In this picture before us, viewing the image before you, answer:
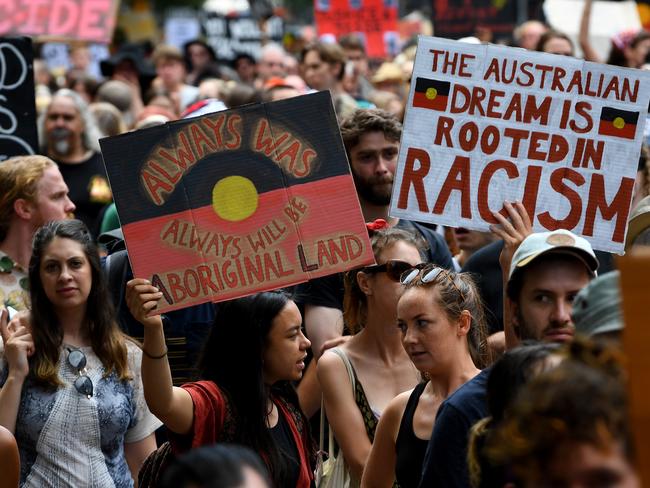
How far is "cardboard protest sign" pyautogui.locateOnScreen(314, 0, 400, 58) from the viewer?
16.5 meters

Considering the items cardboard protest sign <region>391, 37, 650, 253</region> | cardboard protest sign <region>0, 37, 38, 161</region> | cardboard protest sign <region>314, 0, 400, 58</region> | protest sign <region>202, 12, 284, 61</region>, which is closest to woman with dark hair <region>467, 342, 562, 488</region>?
cardboard protest sign <region>391, 37, 650, 253</region>

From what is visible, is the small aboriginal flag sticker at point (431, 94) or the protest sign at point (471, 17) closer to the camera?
the small aboriginal flag sticker at point (431, 94)

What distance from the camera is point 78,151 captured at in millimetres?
9500

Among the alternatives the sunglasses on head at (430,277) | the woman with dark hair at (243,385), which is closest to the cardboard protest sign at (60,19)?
the woman with dark hair at (243,385)

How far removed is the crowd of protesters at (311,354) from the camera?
3.56 metres

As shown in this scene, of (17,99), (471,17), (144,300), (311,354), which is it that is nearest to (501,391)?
(144,300)

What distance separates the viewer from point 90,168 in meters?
9.40

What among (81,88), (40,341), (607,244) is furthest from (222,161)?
(81,88)

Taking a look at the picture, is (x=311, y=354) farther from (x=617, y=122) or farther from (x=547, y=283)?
(x=547, y=283)

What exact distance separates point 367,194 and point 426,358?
2.22 metres

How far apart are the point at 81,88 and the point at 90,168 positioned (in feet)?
17.0

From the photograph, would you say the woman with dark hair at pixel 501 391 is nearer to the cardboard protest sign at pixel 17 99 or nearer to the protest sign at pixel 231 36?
the cardboard protest sign at pixel 17 99

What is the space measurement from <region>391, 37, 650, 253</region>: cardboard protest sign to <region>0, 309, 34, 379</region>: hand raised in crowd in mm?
1566

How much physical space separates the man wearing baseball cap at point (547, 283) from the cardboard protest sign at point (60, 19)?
26.1 ft
